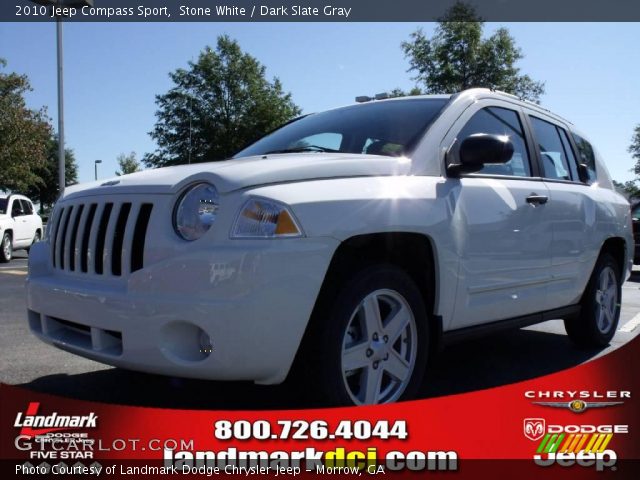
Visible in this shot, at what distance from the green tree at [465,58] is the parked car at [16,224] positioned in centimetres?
1666

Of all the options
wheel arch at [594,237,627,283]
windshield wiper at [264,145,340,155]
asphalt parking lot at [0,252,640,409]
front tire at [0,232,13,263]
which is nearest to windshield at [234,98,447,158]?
windshield wiper at [264,145,340,155]

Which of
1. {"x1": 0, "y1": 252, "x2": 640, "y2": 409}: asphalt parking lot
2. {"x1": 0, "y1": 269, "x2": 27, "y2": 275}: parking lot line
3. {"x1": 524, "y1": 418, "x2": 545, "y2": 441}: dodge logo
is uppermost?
{"x1": 524, "y1": 418, "x2": 545, "y2": 441}: dodge logo

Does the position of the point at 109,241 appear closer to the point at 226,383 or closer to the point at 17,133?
the point at 226,383

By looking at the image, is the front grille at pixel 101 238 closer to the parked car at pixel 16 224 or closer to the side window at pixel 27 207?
the parked car at pixel 16 224

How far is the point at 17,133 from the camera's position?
28.8m

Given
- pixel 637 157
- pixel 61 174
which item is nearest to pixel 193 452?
pixel 637 157

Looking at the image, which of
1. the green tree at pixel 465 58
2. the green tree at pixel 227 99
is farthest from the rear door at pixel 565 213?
the green tree at pixel 465 58

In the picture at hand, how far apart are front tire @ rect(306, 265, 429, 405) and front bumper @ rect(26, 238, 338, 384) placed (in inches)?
5.9

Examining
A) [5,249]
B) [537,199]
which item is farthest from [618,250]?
[5,249]

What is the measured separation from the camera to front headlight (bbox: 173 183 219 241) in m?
2.51

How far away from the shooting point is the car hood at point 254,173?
2543mm

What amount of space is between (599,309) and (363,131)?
2.49 metres

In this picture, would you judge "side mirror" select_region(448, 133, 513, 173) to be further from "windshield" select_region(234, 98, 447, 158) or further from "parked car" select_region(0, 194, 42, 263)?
"parked car" select_region(0, 194, 42, 263)

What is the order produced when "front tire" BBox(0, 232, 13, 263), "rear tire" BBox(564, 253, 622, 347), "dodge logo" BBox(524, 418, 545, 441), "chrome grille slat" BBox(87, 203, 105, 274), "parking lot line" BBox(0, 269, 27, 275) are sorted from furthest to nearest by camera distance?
"front tire" BBox(0, 232, 13, 263) → "parking lot line" BBox(0, 269, 27, 275) → "rear tire" BBox(564, 253, 622, 347) → "chrome grille slat" BBox(87, 203, 105, 274) → "dodge logo" BBox(524, 418, 545, 441)
